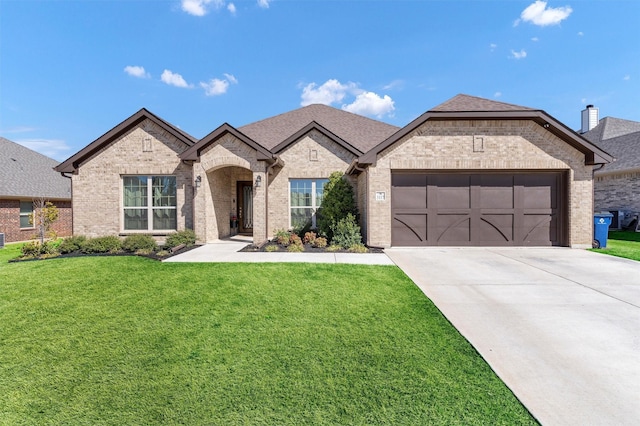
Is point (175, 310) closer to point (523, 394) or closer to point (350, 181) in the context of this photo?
point (523, 394)

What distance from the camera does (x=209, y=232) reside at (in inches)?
477

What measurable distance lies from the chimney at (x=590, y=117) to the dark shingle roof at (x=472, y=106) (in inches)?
953

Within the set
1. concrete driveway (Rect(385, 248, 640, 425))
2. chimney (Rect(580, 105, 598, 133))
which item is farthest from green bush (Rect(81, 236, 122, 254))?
chimney (Rect(580, 105, 598, 133))

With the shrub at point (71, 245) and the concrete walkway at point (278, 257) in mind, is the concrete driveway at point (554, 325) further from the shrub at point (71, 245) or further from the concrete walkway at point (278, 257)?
the shrub at point (71, 245)

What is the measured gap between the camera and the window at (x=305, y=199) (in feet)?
43.5

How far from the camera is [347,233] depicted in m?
10.6

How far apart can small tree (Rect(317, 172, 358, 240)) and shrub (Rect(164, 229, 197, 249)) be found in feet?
16.7

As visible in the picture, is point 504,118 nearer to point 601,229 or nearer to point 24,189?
point 601,229

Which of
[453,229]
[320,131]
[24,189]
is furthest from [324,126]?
[24,189]

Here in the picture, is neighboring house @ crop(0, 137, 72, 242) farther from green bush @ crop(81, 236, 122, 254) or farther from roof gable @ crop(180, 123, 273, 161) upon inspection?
roof gable @ crop(180, 123, 273, 161)

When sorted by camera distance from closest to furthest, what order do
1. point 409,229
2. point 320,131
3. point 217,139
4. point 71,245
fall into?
point 71,245 → point 409,229 → point 217,139 → point 320,131

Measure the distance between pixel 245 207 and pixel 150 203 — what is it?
447cm

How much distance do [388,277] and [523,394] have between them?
3724 millimetres

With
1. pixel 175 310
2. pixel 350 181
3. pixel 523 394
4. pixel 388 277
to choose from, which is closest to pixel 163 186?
pixel 350 181
